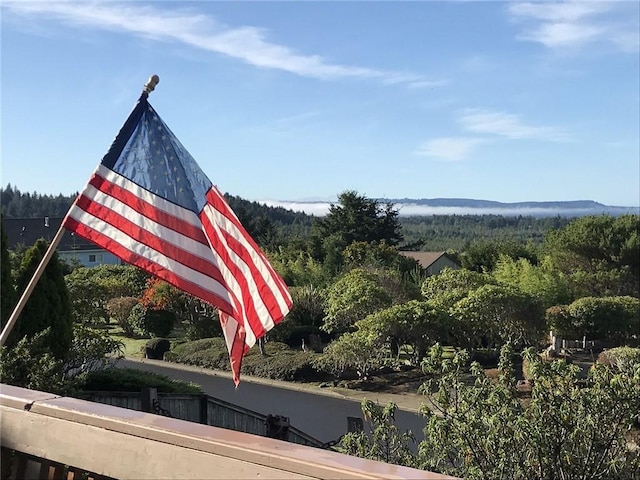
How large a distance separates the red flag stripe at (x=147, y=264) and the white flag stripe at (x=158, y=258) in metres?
0.01

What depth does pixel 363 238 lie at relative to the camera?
40938 mm

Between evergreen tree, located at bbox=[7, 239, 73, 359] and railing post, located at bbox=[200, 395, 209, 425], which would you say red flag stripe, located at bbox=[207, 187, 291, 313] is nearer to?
railing post, located at bbox=[200, 395, 209, 425]

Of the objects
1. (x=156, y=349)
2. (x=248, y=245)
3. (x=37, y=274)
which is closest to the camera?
(x=37, y=274)

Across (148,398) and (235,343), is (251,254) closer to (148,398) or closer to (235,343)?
(235,343)

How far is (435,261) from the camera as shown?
3694cm

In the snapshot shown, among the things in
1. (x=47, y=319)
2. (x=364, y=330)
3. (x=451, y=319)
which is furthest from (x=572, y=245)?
(x=47, y=319)

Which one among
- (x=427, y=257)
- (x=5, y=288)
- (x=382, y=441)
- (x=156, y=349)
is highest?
(x=5, y=288)

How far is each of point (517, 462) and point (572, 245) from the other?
25376mm

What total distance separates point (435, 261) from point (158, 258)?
34.5 meters

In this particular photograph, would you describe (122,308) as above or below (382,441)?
below

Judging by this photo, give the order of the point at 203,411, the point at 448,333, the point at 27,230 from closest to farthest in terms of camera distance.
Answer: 1. the point at 203,411
2. the point at 448,333
3. the point at 27,230

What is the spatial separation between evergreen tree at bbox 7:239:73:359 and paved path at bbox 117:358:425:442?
185 inches

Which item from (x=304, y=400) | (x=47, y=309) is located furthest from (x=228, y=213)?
(x=304, y=400)

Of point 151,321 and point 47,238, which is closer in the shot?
point 151,321
